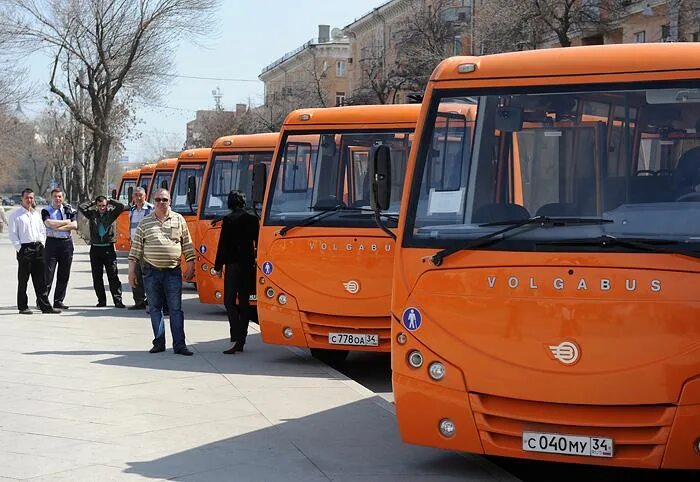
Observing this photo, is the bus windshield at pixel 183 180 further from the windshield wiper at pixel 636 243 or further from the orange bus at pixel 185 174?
the windshield wiper at pixel 636 243

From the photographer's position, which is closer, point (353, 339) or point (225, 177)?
point (353, 339)

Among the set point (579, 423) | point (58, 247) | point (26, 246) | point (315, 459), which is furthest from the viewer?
point (58, 247)

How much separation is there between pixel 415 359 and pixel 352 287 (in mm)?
4656

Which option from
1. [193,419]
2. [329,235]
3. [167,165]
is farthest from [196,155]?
[193,419]

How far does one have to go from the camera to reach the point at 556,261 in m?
6.91

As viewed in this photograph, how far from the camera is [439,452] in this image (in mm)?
8203

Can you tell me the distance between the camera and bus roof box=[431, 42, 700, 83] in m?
7.23

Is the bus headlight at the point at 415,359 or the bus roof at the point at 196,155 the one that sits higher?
Answer: the bus roof at the point at 196,155

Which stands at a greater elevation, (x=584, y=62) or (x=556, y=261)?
(x=584, y=62)

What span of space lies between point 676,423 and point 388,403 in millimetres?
3978

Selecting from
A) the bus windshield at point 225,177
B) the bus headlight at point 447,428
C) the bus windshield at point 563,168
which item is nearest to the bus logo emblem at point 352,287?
the bus windshield at point 563,168

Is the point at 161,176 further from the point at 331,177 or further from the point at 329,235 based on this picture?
the point at 329,235

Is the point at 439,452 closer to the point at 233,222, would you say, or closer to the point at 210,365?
the point at 210,365

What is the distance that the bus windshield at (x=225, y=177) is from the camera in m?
18.3
